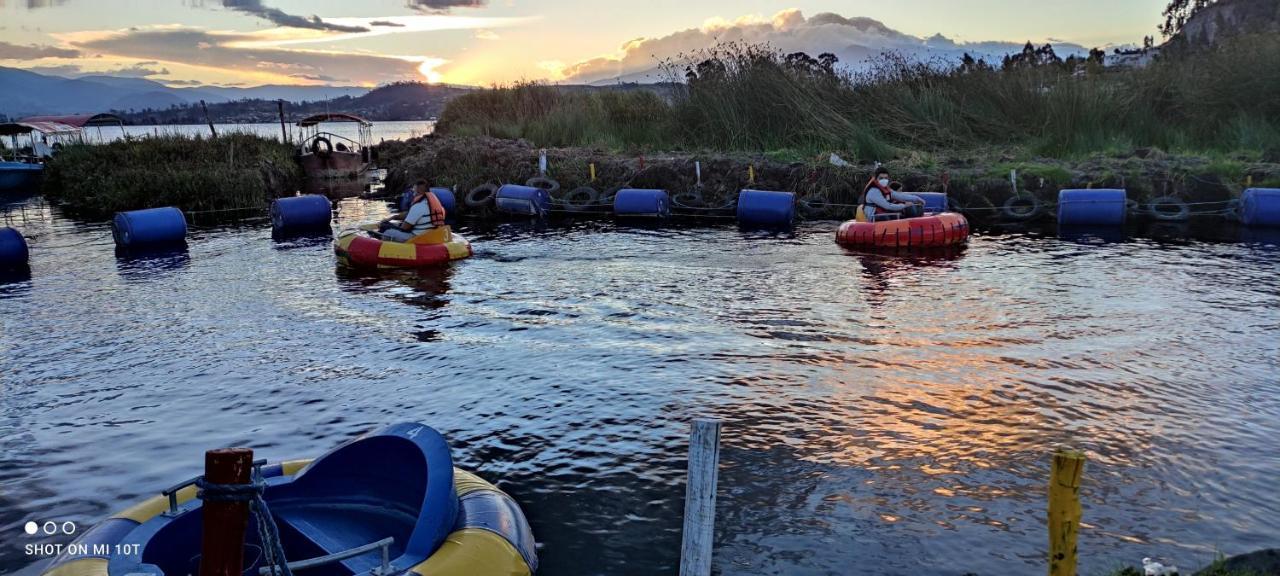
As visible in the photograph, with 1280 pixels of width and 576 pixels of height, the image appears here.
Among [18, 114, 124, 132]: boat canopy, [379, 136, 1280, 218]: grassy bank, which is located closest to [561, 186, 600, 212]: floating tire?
[379, 136, 1280, 218]: grassy bank

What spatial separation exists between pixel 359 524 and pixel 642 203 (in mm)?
17164

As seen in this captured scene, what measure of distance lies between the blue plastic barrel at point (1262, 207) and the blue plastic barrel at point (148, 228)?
23.7 metres

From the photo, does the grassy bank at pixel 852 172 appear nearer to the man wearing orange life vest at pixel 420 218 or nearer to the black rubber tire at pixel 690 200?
the black rubber tire at pixel 690 200

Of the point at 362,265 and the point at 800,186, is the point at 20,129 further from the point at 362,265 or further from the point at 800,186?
the point at 800,186

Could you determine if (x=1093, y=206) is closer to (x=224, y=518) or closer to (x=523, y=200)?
(x=523, y=200)

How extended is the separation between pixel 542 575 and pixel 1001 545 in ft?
10.6

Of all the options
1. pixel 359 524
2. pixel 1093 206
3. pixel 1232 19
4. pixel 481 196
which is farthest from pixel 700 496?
pixel 1232 19

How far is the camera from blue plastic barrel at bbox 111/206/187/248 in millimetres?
19719

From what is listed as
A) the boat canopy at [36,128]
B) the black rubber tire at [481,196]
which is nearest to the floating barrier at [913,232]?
the black rubber tire at [481,196]

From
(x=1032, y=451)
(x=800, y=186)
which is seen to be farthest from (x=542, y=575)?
(x=800, y=186)

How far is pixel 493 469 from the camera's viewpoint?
7828 millimetres

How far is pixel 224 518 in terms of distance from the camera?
347 cm

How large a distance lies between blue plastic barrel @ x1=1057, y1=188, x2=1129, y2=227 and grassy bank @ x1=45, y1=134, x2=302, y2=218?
23.5 metres

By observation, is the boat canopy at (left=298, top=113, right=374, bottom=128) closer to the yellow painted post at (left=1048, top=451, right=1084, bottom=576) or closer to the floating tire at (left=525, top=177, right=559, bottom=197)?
the floating tire at (left=525, top=177, right=559, bottom=197)
